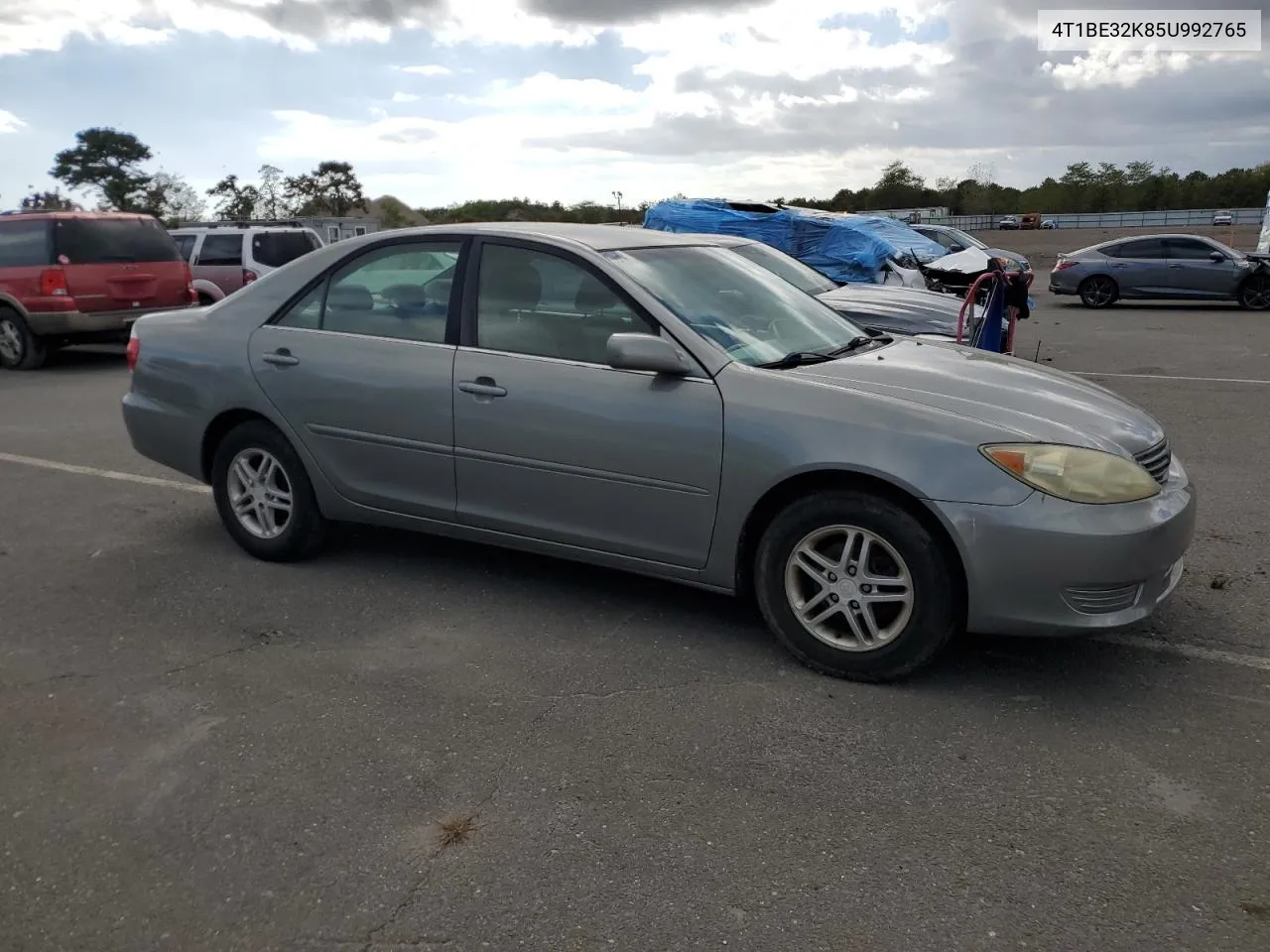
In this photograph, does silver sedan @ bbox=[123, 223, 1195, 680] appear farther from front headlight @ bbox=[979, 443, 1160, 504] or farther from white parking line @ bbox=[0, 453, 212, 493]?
white parking line @ bbox=[0, 453, 212, 493]

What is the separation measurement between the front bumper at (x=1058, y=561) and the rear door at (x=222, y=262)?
1539 cm

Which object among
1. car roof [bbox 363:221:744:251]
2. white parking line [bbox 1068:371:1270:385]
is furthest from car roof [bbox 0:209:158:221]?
white parking line [bbox 1068:371:1270:385]

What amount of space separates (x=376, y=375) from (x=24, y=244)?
34.5ft

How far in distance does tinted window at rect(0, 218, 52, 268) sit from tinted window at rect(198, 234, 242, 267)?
13.3ft

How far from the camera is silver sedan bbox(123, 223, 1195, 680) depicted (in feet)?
12.2

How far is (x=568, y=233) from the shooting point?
15.9ft

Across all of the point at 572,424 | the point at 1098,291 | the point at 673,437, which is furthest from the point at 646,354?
the point at 1098,291

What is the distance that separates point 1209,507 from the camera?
623cm

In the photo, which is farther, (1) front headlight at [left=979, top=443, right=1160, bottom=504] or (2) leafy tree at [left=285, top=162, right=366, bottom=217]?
(2) leafy tree at [left=285, top=162, right=366, bottom=217]

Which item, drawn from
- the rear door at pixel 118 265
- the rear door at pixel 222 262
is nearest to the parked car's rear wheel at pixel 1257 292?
the rear door at pixel 222 262

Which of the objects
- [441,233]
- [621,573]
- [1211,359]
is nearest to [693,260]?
[441,233]

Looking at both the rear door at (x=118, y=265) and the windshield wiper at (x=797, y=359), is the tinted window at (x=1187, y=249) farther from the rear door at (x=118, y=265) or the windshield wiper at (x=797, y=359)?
the windshield wiper at (x=797, y=359)

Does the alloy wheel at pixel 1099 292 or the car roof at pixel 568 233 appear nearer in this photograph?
the car roof at pixel 568 233

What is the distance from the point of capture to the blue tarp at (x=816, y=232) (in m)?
15.9
